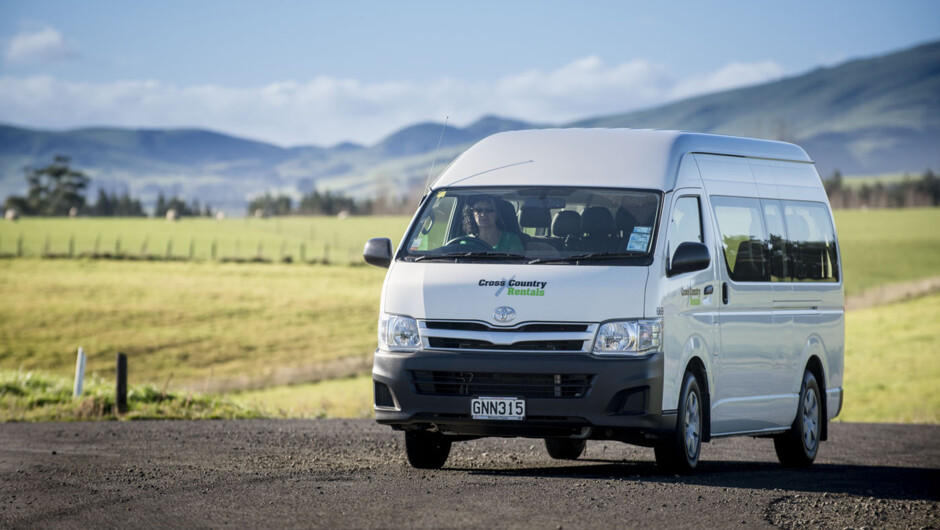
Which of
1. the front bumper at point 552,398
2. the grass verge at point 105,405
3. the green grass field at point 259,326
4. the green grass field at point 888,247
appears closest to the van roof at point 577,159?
the front bumper at point 552,398

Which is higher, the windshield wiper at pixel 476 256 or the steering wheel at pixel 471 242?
the steering wheel at pixel 471 242

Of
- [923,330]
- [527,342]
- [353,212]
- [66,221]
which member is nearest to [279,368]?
[923,330]

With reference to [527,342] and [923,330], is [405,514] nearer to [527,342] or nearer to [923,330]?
[527,342]

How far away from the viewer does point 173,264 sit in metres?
81.1

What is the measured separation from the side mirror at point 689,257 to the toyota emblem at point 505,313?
127 centimetres

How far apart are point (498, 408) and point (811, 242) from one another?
5277 millimetres

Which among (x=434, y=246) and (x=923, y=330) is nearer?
(x=434, y=246)

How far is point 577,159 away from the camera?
1108 centimetres

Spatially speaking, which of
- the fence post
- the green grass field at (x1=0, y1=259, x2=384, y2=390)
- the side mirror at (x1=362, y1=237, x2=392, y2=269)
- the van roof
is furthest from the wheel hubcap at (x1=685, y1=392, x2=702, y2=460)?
the green grass field at (x1=0, y1=259, x2=384, y2=390)

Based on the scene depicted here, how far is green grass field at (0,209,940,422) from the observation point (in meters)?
39.6

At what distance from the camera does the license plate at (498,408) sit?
9.83 metres

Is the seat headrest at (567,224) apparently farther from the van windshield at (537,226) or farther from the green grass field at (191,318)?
the green grass field at (191,318)

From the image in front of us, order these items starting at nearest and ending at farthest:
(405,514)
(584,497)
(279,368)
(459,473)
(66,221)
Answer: (405,514) < (584,497) < (459,473) < (279,368) < (66,221)

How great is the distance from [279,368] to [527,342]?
3826 centimetres
